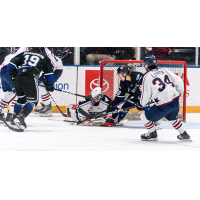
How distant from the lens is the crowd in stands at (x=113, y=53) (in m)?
5.67

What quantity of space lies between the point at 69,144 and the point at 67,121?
139 cm

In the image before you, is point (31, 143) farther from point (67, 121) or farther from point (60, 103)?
point (60, 103)

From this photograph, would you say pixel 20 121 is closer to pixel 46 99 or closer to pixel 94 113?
pixel 94 113

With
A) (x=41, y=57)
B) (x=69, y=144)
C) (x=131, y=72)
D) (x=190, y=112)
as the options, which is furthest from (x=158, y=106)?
(x=190, y=112)

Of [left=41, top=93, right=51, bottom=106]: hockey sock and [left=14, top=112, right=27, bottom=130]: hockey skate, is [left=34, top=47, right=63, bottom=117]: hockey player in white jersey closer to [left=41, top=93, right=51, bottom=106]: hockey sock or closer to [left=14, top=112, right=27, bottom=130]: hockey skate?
[left=41, top=93, right=51, bottom=106]: hockey sock

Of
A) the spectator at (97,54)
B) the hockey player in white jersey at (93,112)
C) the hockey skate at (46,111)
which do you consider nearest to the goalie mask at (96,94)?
the hockey player in white jersey at (93,112)

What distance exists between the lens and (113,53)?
5789mm

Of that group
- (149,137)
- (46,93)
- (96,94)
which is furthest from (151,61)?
(46,93)

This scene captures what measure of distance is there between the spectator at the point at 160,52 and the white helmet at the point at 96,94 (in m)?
2.04

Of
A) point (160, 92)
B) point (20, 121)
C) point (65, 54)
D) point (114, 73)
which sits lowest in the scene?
point (20, 121)

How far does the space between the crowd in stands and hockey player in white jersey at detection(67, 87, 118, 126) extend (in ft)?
5.18

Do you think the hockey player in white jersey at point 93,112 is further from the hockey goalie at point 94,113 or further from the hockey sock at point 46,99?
the hockey sock at point 46,99

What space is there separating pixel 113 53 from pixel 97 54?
0.30 meters

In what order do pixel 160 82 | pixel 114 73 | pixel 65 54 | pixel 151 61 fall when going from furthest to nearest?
pixel 65 54
pixel 114 73
pixel 151 61
pixel 160 82
